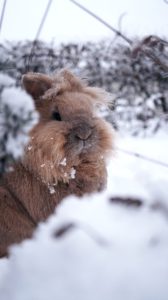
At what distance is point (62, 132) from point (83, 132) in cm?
16

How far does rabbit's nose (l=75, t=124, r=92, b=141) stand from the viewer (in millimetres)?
2754

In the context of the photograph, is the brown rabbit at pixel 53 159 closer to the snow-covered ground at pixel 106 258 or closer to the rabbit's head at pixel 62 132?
the rabbit's head at pixel 62 132

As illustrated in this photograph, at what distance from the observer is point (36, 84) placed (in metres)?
2.96

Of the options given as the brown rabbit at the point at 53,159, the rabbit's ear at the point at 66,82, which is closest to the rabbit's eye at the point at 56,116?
the brown rabbit at the point at 53,159

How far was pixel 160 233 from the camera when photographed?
3.08 feet

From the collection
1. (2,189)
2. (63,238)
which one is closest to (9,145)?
(63,238)

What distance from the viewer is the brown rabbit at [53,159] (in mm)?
2684

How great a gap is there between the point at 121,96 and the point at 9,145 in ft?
26.8

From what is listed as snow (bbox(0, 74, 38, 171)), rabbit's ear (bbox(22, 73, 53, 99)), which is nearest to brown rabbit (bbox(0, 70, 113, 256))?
rabbit's ear (bbox(22, 73, 53, 99))

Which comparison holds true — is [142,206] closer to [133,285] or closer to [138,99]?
[133,285]

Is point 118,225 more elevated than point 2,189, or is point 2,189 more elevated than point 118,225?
point 118,225

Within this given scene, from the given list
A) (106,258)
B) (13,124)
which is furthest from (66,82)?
(106,258)

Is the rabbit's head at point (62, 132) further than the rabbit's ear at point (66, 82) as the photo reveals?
No

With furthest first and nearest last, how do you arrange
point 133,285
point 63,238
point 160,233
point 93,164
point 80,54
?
point 80,54, point 93,164, point 63,238, point 160,233, point 133,285
